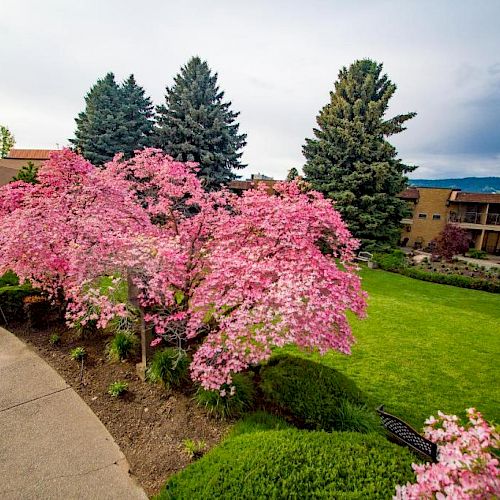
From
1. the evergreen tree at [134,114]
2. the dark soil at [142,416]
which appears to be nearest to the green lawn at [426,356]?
the dark soil at [142,416]

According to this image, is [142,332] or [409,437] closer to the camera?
[409,437]

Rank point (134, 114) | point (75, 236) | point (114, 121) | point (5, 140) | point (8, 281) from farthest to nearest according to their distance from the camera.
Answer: point (5, 140) < point (134, 114) < point (114, 121) < point (8, 281) < point (75, 236)

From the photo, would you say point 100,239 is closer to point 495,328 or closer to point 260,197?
point 260,197

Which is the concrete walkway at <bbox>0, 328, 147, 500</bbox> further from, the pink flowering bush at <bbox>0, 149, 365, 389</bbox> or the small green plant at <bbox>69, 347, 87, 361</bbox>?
the pink flowering bush at <bbox>0, 149, 365, 389</bbox>

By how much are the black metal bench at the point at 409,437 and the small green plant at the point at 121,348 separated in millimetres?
4616

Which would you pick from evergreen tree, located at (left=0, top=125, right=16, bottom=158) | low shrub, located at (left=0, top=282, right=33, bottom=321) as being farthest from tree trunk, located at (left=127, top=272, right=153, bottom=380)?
evergreen tree, located at (left=0, top=125, right=16, bottom=158)

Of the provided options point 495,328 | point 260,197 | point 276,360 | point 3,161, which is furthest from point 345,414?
point 3,161

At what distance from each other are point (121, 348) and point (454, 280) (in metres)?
16.6

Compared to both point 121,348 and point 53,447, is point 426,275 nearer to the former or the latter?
point 121,348

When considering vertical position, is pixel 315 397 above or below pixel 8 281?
above

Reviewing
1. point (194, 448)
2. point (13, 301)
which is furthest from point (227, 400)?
point (13, 301)

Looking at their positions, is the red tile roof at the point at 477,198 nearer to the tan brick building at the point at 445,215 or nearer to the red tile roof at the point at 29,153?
the tan brick building at the point at 445,215

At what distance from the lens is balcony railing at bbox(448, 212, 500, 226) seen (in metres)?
27.9

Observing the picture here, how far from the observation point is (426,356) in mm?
7852
